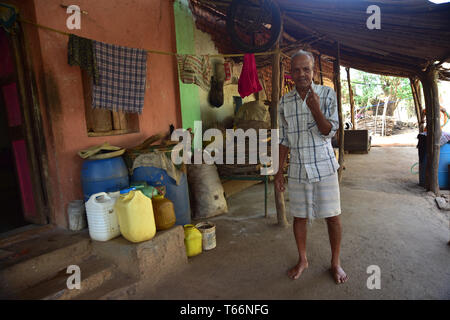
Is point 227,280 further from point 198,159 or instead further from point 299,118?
point 198,159

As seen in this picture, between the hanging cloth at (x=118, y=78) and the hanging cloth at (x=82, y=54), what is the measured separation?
0.05 meters

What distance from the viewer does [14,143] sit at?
321 centimetres

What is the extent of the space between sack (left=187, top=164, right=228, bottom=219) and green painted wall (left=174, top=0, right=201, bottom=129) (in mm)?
956

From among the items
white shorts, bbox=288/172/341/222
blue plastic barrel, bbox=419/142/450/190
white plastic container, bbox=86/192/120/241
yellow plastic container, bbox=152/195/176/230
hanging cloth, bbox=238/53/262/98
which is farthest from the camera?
blue plastic barrel, bbox=419/142/450/190

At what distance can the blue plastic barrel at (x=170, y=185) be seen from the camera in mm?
3281

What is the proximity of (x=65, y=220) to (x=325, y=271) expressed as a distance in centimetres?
271

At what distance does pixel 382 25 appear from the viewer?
362 centimetres

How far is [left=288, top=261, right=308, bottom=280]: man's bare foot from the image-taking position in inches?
101

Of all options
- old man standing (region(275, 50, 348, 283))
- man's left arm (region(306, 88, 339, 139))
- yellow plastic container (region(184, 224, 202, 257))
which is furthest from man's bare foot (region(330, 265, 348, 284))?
yellow plastic container (region(184, 224, 202, 257))

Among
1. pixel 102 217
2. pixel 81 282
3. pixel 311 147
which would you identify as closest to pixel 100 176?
pixel 102 217

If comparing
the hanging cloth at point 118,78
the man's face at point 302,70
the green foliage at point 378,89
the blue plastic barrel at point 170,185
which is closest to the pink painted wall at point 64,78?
the hanging cloth at point 118,78

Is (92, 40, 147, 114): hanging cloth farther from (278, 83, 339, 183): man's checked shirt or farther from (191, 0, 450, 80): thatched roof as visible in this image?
(278, 83, 339, 183): man's checked shirt

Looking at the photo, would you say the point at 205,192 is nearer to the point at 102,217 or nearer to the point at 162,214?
the point at 162,214

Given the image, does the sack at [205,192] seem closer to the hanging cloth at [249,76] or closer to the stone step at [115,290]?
the hanging cloth at [249,76]
